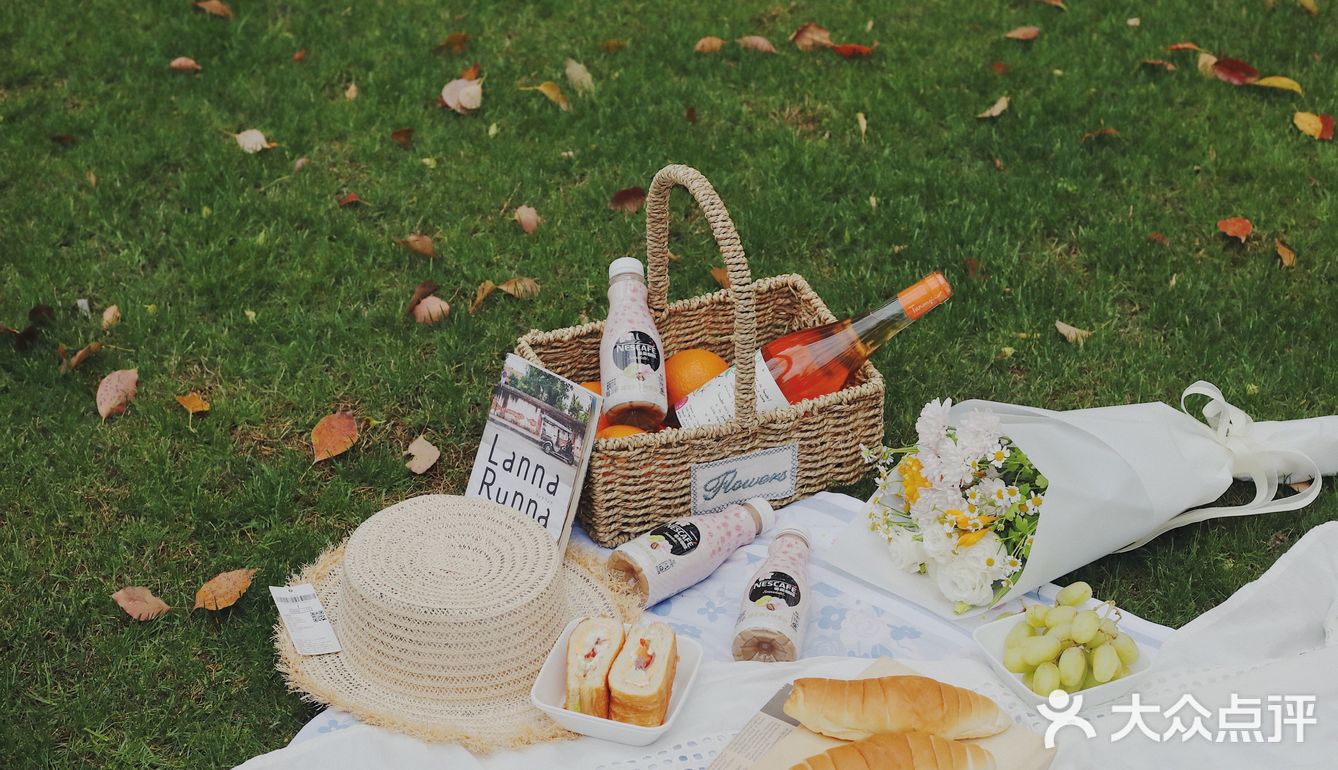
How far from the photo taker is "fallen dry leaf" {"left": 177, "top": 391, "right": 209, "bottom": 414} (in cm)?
303

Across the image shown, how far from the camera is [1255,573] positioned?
260 cm

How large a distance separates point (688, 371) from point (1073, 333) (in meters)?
1.06

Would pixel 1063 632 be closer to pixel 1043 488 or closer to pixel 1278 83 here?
pixel 1043 488

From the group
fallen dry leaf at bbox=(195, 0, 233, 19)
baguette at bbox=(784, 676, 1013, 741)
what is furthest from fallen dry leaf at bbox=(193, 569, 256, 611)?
fallen dry leaf at bbox=(195, 0, 233, 19)

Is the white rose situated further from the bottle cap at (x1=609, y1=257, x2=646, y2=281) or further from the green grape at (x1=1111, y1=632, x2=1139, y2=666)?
the bottle cap at (x1=609, y1=257, x2=646, y2=281)

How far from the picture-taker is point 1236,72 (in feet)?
13.8

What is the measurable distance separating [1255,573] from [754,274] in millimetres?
1490

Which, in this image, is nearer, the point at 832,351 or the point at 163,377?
the point at 832,351

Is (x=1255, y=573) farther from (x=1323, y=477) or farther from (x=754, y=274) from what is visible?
(x=754, y=274)

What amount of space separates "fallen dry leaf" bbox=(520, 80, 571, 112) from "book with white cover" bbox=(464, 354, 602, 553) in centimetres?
174

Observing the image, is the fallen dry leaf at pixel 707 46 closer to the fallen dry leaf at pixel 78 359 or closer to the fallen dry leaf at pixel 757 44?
the fallen dry leaf at pixel 757 44

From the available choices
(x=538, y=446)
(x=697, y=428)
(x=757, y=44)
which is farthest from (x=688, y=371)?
(x=757, y=44)

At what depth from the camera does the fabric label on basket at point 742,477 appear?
264 centimetres

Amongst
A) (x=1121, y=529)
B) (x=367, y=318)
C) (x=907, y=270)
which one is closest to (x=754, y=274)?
(x=907, y=270)
